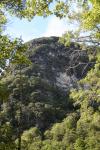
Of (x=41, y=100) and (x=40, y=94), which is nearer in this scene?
(x=41, y=100)

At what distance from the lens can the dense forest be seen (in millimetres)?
14141

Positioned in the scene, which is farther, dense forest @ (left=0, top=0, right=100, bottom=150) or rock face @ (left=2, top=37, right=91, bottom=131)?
rock face @ (left=2, top=37, right=91, bottom=131)

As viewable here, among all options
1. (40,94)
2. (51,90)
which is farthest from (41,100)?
(51,90)

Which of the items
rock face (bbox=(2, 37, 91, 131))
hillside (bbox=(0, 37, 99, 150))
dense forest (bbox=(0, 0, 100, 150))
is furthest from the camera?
rock face (bbox=(2, 37, 91, 131))

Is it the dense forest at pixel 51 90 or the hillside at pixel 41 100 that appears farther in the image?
the hillside at pixel 41 100

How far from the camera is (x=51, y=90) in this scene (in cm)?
16688

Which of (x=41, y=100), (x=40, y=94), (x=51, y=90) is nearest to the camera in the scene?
(x=41, y=100)

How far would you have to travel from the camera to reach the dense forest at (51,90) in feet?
46.4

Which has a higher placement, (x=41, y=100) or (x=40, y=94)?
(x=40, y=94)

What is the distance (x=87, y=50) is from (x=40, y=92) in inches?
5136

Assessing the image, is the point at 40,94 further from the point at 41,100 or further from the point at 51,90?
the point at 51,90

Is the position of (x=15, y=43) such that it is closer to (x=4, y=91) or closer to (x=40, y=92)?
(x=4, y=91)

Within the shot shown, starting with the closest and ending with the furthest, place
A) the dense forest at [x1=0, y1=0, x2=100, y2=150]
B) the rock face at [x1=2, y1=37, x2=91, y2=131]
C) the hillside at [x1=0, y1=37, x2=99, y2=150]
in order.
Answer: the dense forest at [x1=0, y1=0, x2=100, y2=150], the hillside at [x1=0, y1=37, x2=99, y2=150], the rock face at [x1=2, y1=37, x2=91, y2=131]

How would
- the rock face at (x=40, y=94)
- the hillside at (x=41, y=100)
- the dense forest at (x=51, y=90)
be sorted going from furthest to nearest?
the rock face at (x=40, y=94), the hillside at (x=41, y=100), the dense forest at (x=51, y=90)
